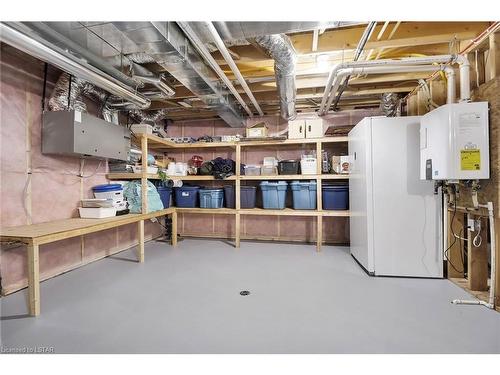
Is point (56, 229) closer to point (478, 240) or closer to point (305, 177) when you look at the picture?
point (305, 177)

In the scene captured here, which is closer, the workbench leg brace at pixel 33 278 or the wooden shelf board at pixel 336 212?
the workbench leg brace at pixel 33 278

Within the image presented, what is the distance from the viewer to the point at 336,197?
3.67 metres

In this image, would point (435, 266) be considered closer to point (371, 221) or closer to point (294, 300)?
point (371, 221)

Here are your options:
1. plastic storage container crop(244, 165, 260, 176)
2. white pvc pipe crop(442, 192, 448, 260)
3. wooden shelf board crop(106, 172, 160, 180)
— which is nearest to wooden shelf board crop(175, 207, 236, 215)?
plastic storage container crop(244, 165, 260, 176)

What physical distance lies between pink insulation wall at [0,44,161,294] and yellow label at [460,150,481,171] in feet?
13.7

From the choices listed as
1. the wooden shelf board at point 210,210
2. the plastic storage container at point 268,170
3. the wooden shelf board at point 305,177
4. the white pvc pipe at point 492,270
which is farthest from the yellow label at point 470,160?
the wooden shelf board at point 210,210

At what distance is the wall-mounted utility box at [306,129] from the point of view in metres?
3.75

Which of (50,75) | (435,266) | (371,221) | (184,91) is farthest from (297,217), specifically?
(50,75)

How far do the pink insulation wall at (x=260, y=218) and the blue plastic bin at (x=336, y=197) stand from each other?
61 centimetres

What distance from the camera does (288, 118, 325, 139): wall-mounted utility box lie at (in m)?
3.75

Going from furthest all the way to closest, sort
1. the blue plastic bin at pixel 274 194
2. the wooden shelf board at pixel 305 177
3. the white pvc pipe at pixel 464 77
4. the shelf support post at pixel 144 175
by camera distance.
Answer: the blue plastic bin at pixel 274 194 < the wooden shelf board at pixel 305 177 < the shelf support post at pixel 144 175 < the white pvc pipe at pixel 464 77

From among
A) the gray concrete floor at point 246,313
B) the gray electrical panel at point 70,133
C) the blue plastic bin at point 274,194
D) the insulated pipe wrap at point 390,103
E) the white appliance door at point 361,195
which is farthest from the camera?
the blue plastic bin at point 274,194

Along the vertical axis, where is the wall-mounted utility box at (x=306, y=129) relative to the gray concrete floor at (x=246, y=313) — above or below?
above

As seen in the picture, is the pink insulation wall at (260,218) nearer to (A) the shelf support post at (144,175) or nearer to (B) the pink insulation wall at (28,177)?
(A) the shelf support post at (144,175)
